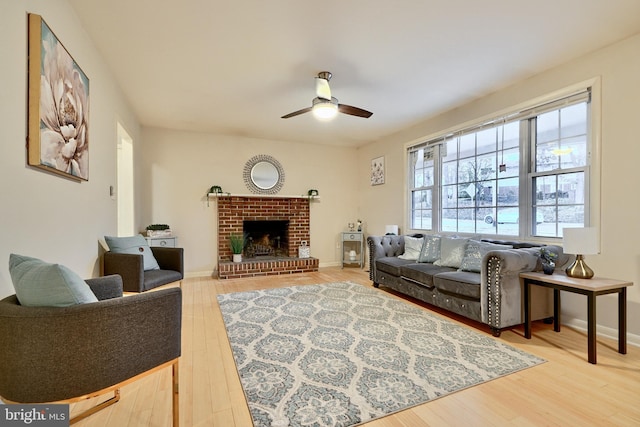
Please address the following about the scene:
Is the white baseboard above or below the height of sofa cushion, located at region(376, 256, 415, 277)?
below

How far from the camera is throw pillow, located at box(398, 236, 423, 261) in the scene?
13.4 ft

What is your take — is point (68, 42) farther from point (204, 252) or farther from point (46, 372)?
point (204, 252)

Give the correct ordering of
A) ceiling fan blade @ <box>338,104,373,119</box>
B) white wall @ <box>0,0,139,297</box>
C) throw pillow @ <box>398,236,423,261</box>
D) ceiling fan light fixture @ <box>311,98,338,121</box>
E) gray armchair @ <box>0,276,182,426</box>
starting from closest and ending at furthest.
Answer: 1. gray armchair @ <box>0,276,182,426</box>
2. white wall @ <box>0,0,139,297</box>
3. ceiling fan light fixture @ <box>311,98,338,121</box>
4. ceiling fan blade @ <box>338,104,373,119</box>
5. throw pillow @ <box>398,236,423,261</box>

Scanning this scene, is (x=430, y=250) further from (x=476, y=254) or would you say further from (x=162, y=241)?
(x=162, y=241)

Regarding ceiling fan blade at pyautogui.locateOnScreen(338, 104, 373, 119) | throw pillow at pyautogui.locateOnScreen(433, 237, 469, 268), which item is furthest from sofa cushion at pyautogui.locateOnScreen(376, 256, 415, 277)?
ceiling fan blade at pyautogui.locateOnScreen(338, 104, 373, 119)

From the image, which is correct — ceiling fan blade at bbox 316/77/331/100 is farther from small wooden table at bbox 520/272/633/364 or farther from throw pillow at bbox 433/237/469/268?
small wooden table at bbox 520/272/633/364

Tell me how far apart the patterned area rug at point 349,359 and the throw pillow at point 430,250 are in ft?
2.31

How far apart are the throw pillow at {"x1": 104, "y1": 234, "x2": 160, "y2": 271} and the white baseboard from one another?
4.18 meters

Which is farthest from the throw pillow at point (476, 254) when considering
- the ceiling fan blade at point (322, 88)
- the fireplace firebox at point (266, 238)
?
the fireplace firebox at point (266, 238)

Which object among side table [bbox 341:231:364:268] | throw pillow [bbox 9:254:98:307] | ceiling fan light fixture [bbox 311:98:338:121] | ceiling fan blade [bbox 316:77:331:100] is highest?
ceiling fan blade [bbox 316:77:331:100]

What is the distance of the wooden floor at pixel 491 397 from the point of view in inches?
60.9

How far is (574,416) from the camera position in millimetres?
1570

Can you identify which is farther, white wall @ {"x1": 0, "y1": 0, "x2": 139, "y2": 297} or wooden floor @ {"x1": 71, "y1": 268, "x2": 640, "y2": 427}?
wooden floor @ {"x1": 71, "y1": 268, "x2": 640, "y2": 427}

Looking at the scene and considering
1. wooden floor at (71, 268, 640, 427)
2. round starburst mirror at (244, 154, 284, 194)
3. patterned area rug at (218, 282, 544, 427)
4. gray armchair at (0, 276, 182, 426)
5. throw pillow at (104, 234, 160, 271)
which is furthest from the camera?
round starburst mirror at (244, 154, 284, 194)
